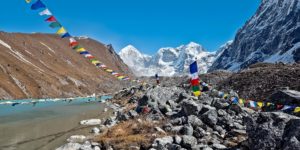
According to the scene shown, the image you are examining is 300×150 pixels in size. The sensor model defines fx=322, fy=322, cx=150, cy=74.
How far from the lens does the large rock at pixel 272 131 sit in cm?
1175

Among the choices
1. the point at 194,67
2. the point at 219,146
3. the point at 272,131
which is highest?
the point at 194,67

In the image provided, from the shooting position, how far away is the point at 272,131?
40.1 ft

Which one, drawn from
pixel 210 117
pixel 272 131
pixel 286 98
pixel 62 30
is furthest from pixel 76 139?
pixel 286 98

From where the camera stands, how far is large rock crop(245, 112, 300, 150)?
38.5 ft

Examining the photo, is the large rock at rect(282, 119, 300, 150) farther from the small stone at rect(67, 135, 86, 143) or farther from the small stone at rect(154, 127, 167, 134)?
the small stone at rect(67, 135, 86, 143)

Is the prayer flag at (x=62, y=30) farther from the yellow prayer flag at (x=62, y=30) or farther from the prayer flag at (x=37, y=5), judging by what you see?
the prayer flag at (x=37, y=5)

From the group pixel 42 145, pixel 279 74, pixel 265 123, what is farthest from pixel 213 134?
pixel 279 74

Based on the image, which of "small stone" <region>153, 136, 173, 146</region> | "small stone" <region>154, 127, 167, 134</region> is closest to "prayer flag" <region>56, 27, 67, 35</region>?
"small stone" <region>154, 127, 167, 134</region>

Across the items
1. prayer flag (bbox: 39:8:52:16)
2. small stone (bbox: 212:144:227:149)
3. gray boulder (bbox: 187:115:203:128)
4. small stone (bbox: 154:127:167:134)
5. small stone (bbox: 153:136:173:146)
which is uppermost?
prayer flag (bbox: 39:8:52:16)

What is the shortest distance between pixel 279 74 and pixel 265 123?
2969 centimetres

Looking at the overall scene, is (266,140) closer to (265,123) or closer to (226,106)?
(265,123)

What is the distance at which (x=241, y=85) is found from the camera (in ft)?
145

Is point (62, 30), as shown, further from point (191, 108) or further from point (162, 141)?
point (162, 141)

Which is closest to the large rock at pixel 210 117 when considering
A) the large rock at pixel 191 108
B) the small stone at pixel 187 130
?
the large rock at pixel 191 108
